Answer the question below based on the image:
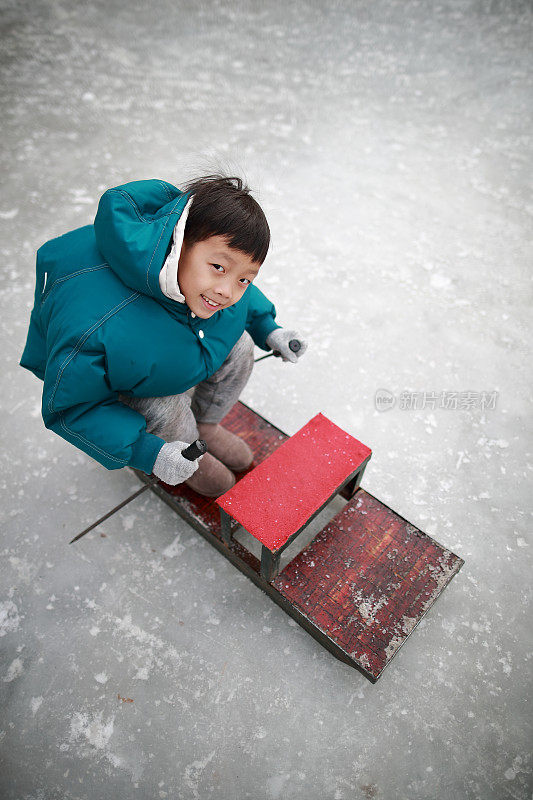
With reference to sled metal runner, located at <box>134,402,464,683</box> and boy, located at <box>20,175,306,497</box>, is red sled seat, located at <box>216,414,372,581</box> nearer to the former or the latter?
sled metal runner, located at <box>134,402,464,683</box>

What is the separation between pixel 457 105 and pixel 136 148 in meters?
2.07

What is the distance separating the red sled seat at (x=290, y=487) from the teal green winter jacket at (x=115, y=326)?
0.24m

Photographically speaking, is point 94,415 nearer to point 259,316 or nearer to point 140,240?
point 140,240

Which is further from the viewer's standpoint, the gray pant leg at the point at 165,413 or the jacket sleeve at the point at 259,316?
the jacket sleeve at the point at 259,316

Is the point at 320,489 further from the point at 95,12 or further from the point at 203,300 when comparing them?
the point at 95,12

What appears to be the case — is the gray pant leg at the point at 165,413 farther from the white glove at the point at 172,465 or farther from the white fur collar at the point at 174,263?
the white fur collar at the point at 174,263

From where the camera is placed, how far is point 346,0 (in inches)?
164

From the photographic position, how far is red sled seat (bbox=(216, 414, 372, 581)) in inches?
44.9

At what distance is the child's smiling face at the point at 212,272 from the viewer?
98cm

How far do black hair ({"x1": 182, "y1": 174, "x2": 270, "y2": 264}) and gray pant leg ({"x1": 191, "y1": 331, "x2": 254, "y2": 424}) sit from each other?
0.42 m
